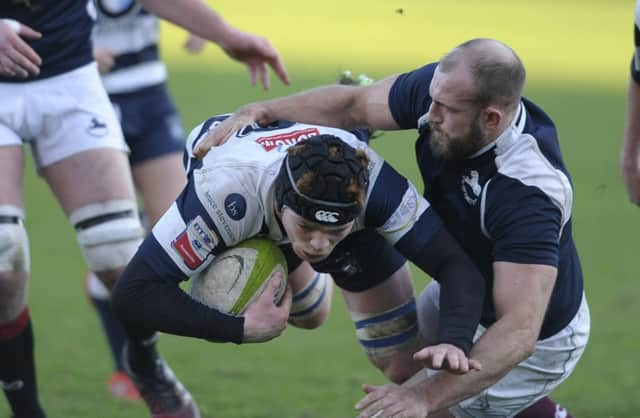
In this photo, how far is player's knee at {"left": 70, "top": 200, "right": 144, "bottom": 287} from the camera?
5891mm

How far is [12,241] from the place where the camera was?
220 inches

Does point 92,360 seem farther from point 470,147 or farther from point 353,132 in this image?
point 470,147

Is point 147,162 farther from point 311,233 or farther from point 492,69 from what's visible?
point 492,69

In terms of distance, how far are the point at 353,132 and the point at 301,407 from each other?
209cm

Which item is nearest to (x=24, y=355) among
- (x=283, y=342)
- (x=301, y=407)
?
(x=301, y=407)

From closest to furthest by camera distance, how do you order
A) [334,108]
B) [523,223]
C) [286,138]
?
[523,223] < [286,138] < [334,108]

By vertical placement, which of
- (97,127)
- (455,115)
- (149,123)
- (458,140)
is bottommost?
(149,123)

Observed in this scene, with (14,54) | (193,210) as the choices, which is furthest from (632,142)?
(14,54)

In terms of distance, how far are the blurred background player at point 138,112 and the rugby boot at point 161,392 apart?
1.00 m

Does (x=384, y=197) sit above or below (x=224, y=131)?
below

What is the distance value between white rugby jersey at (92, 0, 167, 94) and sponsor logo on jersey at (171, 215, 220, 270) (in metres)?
3.32

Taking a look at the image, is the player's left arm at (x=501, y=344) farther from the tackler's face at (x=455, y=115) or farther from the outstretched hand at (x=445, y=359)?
the tackler's face at (x=455, y=115)

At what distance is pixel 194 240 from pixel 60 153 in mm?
1279

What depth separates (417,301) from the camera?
19.6ft
